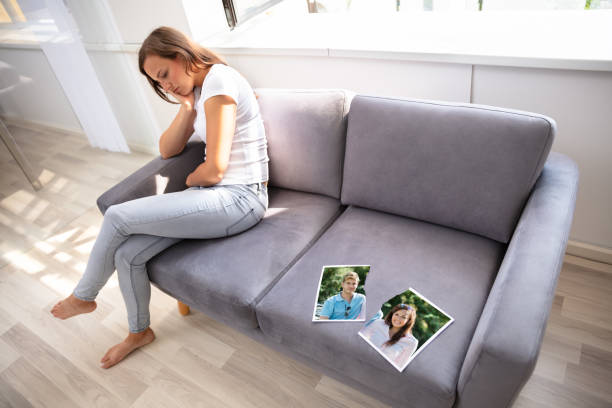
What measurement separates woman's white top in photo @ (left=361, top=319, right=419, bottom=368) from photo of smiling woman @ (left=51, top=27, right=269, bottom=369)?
645 millimetres

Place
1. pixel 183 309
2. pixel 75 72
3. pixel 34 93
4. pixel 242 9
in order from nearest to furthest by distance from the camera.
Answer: pixel 183 309 < pixel 34 93 < pixel 242 9 < pixel 75 72

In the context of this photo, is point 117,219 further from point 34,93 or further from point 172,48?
point 34,93

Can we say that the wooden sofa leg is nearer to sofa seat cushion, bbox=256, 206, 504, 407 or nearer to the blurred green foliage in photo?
sofa seat cushion, bbox=256, 206, 504, 407

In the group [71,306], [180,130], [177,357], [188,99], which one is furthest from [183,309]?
[188,99]

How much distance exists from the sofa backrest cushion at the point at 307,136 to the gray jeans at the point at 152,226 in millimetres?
210

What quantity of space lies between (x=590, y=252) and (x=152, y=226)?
1798 millimetres

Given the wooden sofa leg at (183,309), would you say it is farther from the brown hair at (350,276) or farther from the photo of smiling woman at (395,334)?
the photo of smiling woman at (395,334)

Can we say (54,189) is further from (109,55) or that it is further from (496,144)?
(496,144)

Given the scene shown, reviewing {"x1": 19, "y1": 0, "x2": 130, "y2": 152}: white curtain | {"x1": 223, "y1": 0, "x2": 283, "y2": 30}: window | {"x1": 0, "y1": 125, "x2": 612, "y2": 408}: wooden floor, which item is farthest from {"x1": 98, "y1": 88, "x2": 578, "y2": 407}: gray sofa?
{"x1": 19, "y1": 0, "x2": 130, "y2": 152}: white curtain

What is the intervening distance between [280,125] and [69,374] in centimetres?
136

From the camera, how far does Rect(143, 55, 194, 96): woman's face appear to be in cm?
138

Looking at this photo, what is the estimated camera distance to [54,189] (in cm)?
248

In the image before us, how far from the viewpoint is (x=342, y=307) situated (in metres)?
1.15

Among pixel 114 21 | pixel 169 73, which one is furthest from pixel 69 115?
pixel 169 73
